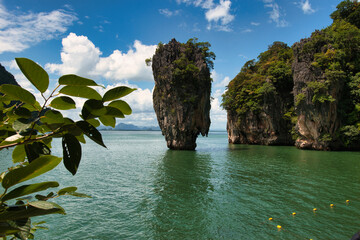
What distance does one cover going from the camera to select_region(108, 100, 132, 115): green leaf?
69 cm

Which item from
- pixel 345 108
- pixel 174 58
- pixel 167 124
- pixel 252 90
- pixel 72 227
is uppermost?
pixel 174 58

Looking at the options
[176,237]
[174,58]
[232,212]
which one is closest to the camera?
[176,237]

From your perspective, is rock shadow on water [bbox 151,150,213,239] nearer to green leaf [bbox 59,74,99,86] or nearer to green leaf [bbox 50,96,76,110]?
green leaf [bbox 50,96,76,110]

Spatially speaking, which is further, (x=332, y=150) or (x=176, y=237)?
(x=332, y=150)

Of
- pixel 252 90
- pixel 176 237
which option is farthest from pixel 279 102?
pixel 176 237

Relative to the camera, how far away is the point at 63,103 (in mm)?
710

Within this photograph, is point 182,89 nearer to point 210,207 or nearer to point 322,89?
point 322,89

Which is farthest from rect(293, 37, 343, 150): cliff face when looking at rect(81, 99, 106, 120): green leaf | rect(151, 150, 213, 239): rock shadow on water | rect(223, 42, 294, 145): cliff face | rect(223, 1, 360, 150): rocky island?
rect(81, 99, 106, 120): green leaf

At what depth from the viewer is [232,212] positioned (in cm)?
769

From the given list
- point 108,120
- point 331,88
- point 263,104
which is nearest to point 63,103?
point 108,120

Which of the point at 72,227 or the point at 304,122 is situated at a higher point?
the point at 304,122

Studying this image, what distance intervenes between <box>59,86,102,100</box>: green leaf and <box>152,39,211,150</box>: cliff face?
25.7 m

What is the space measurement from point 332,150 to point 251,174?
19.8m

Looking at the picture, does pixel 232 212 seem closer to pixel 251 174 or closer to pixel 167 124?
pixel 251 174
